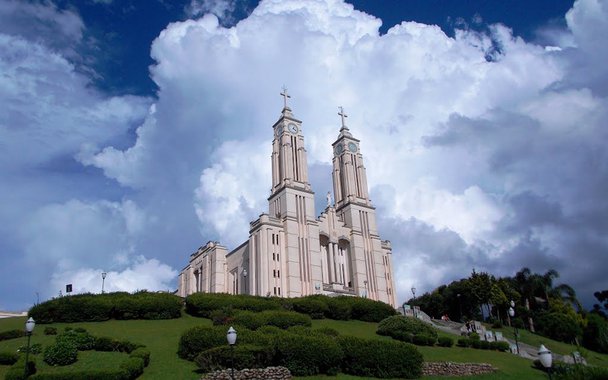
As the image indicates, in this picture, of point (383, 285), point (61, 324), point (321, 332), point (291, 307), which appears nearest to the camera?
point (321, 332)

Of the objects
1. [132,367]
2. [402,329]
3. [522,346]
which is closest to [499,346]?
[402,329]

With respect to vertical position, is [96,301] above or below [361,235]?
below

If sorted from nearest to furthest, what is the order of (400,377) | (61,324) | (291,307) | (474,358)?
(400,377), (474,358), (61,324), (291,307)

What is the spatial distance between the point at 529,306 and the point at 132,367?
63.9m

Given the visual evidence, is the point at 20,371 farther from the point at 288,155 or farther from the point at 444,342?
the point at 288,155

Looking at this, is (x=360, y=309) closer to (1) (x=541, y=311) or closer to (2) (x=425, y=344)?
(2) (x=425, y=344)

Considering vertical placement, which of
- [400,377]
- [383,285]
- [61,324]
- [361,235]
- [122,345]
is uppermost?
[361,235]

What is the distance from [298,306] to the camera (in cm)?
4519

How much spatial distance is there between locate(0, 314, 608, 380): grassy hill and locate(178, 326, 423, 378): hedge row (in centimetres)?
75

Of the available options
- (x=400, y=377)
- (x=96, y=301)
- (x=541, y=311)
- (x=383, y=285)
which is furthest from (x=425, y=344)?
(x=541, y=311)

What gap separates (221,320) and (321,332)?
922 centimetres

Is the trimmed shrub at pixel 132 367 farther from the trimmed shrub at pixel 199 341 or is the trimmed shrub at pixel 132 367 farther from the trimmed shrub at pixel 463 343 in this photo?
the trimmed shrub at pixel 463 343

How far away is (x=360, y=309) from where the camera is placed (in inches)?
1885

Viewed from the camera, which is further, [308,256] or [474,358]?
[308,256]
